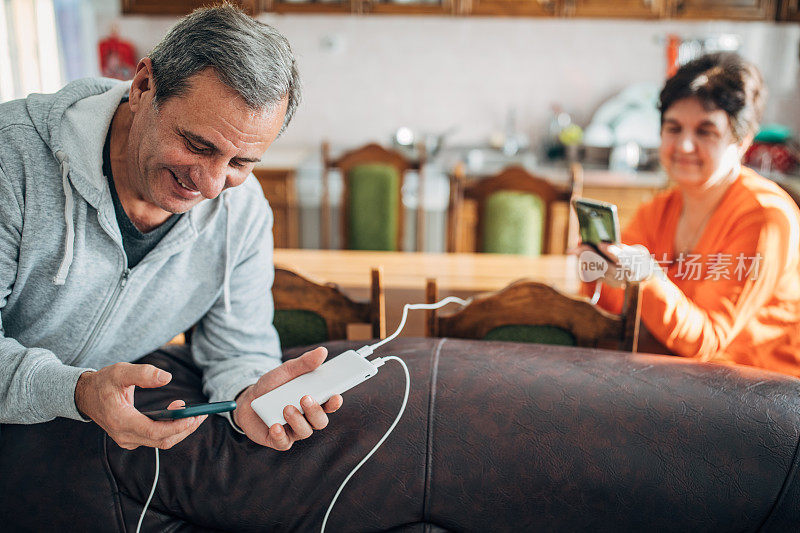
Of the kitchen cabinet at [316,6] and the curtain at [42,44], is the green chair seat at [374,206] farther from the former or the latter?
the curtain at [42,44]

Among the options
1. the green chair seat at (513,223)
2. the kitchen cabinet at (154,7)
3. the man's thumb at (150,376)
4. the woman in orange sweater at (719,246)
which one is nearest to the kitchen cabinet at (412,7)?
the kitchen cabinet at (154,7)

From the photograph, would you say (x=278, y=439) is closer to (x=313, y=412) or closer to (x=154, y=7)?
(x=313, y=412)

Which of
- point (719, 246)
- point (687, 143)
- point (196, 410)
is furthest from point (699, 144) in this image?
point (196, 410)

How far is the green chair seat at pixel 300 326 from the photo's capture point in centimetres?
145

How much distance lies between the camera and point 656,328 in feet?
4.35

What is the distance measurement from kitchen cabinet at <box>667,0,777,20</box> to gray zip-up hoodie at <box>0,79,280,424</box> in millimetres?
2874

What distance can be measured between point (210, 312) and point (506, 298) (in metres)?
0.58

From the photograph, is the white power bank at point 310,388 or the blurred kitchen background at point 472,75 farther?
the blurred kitchen background at point 472,75

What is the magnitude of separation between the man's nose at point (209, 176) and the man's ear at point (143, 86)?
0.36ft

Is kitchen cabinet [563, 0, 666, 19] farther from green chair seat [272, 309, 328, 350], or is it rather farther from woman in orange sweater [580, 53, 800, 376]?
green chair seat [272, 309, 328, 350]

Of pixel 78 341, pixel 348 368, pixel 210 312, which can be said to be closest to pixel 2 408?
pixel 78 341

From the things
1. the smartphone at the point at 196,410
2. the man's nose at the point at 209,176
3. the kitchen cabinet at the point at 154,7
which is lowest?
the smartphone at the point at 196,410

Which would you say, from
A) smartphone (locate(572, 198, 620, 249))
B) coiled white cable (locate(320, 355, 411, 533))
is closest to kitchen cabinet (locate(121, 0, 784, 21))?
smartphone (locate(572, 198, 620, 249))

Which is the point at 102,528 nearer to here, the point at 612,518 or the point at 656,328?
the point at 612,518
